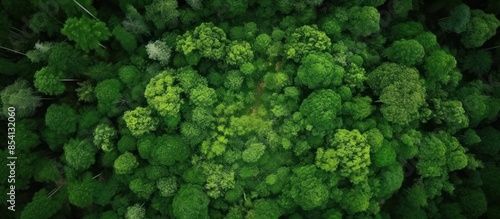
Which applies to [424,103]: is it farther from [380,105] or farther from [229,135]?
[229,135]

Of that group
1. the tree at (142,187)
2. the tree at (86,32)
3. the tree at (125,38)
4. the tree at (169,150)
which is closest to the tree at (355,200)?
the tree at (169,150)

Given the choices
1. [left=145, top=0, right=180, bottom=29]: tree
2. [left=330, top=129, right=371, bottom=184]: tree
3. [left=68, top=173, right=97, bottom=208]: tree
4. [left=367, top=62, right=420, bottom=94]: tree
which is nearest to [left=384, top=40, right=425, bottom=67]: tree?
[left=367, top=62, right=420, bottom=94]: tree

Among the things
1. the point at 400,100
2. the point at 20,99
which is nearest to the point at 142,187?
the point at 20,99

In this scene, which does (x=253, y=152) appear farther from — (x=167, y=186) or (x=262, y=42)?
(x=262, y=42)

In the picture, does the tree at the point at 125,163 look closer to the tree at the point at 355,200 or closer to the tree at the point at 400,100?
the tree at the point at 355,200

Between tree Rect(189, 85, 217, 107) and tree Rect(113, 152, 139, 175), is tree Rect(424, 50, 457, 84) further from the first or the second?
tree Rect(113, 152, 139, 175)

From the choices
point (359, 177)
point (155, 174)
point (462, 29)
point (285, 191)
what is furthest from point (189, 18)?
point (462, 29)
